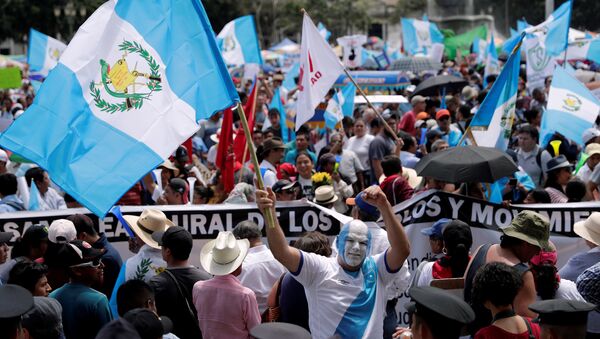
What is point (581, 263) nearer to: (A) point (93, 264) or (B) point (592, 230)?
(B) point (592, 230)

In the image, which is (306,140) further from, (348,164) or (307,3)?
(307,3)

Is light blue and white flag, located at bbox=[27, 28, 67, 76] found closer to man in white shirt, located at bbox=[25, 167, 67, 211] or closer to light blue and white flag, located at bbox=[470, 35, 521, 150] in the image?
man in white shirt, located at bbox=[25, 167, 67, 211]

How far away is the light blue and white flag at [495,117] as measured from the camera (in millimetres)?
9094

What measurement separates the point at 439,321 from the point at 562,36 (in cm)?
1387

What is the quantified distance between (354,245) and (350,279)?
19cm

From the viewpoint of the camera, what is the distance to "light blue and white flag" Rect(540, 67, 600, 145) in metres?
11.6

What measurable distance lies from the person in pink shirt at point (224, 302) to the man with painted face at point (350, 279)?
1.48 feet

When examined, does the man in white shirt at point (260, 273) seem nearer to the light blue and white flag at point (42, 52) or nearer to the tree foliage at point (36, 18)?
the light blue and white flag at point (42, 52)

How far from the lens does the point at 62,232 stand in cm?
634

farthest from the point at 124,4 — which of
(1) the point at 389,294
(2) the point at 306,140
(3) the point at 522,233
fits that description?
(2) the point at 306,140

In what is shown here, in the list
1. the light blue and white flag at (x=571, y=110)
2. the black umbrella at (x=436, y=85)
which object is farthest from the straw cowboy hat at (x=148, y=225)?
the black umbrella at (x=436, y=85)

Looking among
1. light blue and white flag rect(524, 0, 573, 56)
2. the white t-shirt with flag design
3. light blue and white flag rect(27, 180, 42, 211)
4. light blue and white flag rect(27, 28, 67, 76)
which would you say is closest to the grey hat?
the white t-shirt with flag design

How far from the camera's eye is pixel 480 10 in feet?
206

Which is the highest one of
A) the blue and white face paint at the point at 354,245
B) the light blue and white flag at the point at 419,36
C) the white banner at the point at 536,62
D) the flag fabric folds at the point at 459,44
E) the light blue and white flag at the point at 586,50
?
the blue and white face paint at the point at 354,245
